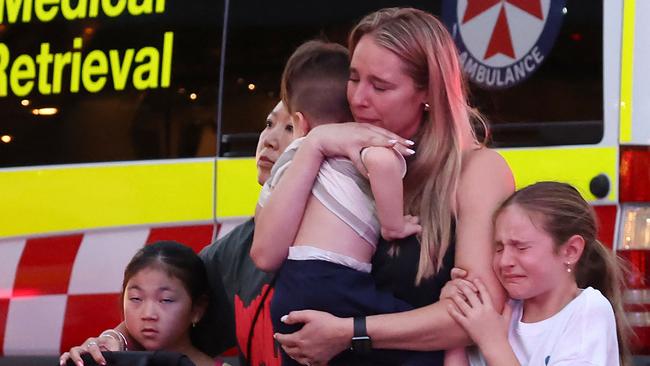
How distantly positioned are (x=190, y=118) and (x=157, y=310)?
57.8 inches

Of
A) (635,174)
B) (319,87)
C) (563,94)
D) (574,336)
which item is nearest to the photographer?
(574,336)

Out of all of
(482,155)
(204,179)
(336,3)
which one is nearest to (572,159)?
(336,3)

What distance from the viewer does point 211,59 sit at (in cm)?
430

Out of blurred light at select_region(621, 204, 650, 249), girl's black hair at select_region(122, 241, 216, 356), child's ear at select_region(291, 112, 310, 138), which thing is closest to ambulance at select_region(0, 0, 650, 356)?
blurred light at select_region(621, 204, 650, 249)

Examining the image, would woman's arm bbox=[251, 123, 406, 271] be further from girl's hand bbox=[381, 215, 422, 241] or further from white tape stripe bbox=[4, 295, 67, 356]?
white tape stripe bbox=[4, 295, 67, 356]

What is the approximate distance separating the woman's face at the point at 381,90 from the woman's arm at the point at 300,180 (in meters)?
0.04

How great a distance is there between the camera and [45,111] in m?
4.50

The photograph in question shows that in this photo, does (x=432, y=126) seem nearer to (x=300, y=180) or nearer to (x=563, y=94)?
(x=300, y=180)

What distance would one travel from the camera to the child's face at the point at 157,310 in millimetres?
2924

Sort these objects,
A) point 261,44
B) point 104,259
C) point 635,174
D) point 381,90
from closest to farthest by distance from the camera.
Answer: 1. point 381,90
2. point 635,174
3. point 261,44
4. point 104,259

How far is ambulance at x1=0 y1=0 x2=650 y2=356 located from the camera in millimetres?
3785

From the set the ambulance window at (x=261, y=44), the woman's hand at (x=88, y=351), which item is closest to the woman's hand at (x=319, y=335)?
the woman's hand at (x=88, y=351)

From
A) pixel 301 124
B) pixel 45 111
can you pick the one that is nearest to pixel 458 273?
pixel 301 124

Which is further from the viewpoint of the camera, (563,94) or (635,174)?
(563,94)
